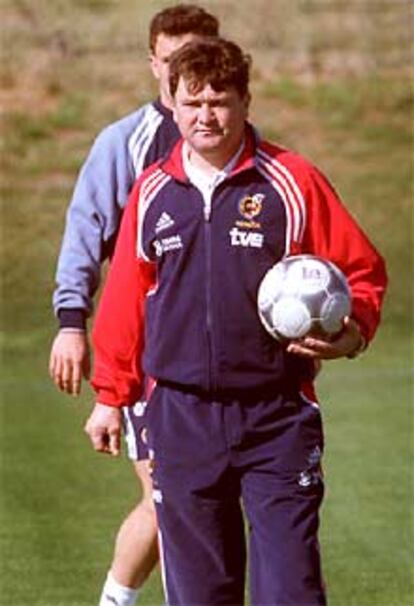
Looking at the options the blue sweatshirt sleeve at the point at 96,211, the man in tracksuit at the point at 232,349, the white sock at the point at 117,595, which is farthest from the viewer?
the white sock at the point at 117,595

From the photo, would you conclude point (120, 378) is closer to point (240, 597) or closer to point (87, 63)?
point (240, 597)

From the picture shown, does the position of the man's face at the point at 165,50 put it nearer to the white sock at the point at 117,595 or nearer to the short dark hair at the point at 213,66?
the short dark hair at the point at 213,66

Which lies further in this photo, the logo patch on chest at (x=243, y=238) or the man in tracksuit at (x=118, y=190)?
the man in tracksuit at (x=118, y=190)

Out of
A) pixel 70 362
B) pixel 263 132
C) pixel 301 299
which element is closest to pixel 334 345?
pixel 301 299

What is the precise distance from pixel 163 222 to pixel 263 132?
53.0ft

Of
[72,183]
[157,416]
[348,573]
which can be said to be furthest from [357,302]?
[72,183]

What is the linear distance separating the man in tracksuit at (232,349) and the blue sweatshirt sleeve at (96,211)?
1.03 metres

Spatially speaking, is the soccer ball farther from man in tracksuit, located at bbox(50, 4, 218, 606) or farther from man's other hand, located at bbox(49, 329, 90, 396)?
man in tracksuit, located at bbox(50, 4, 218, 606)

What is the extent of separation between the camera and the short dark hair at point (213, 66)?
6.98m

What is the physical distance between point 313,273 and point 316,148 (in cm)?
1654

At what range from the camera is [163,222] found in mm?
7070

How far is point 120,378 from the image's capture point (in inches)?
286

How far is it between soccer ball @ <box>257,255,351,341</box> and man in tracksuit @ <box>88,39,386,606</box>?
1.9 inches

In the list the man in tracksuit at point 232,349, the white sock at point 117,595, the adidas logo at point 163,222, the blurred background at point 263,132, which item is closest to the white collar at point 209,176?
the man in tracksuit at point 232,349
